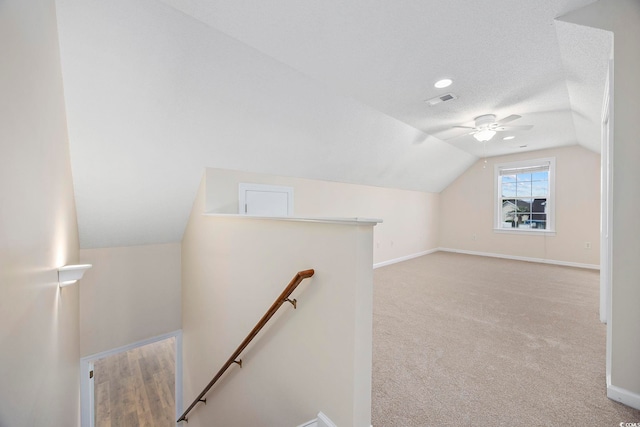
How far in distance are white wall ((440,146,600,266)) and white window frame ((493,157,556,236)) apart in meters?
0.07

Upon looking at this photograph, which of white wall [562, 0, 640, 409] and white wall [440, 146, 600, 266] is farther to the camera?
white wall [440, 146, 600, 266]

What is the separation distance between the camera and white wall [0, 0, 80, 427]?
3.08 feet

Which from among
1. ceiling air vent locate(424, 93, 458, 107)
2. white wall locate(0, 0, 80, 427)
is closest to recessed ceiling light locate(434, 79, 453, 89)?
ceiling air vent locate(424, 93, 458, 107)

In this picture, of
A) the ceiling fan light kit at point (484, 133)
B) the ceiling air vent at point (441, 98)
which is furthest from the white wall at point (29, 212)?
the ceiling fan light kit at point (484, 133)

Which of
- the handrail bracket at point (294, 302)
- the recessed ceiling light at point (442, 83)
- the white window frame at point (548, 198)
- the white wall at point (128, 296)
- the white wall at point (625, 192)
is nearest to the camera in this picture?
the white wall at point (625, 192)

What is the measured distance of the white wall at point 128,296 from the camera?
11.4ft

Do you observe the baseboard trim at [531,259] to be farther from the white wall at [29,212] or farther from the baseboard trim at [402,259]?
the white wall at [29,212]

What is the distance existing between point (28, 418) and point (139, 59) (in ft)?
7.32

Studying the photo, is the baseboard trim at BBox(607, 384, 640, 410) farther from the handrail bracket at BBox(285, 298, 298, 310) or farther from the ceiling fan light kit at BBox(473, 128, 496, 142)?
the ceiling fan light kit at BBox(473, 128, 496, 142)

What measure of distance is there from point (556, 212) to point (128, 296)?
838 centimetres

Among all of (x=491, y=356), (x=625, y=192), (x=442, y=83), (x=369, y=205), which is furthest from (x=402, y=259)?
(x=625, y=192)

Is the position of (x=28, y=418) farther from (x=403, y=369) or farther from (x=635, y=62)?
(x=635, y=62)

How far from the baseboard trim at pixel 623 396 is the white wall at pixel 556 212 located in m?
4.95

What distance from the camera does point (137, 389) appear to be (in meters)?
4.63
